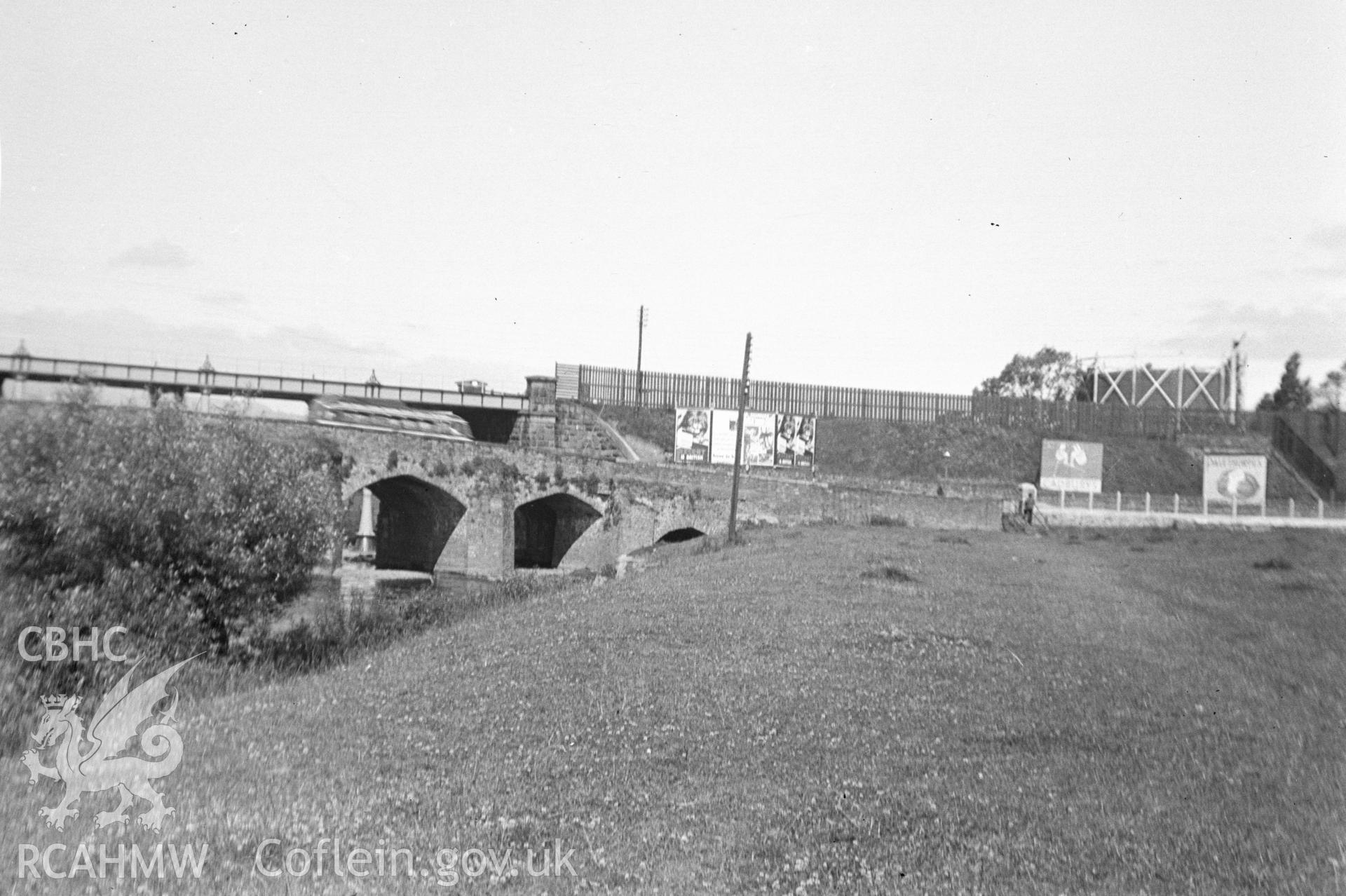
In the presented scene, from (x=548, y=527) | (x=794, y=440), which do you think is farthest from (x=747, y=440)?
(x=548, y=527)

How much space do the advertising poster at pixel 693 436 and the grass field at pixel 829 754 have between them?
3029 centimetres

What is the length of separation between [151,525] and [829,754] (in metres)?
10.7

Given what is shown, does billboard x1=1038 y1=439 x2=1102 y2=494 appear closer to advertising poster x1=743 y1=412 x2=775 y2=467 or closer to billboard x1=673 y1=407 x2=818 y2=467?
billboard x1=673 y1=407 x2=818 y2=467

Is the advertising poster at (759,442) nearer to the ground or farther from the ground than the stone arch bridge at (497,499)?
farther from the ground

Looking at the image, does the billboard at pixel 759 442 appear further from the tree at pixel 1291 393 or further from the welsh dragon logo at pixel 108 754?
the welsh dragon logo at pixel 108 754

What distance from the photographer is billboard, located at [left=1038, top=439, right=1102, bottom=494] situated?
40.1m

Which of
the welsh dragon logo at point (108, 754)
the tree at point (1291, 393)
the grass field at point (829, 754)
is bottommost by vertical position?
the welsh dragon logo at point (108, 754)

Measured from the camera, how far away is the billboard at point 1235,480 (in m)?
18.2

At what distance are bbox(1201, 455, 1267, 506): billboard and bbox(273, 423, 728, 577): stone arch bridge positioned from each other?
14574mm

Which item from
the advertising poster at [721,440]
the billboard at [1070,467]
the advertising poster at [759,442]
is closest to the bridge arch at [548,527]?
the advertising poster at [721,440]

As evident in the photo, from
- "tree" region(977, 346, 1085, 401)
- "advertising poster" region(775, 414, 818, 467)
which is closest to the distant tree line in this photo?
"tree" region(977, 346, 1085, 401)

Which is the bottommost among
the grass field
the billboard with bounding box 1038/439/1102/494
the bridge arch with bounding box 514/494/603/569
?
the bridge arch with bounding box 514/494/603/569

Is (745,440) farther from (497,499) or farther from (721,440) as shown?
(497,499)

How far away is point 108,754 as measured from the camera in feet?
27.7
